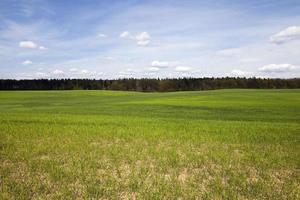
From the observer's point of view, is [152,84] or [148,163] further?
[152,84]

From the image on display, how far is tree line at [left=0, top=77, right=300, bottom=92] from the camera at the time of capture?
529 feet

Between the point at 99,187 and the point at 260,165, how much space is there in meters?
7.52

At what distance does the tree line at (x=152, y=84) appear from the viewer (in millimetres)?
161250

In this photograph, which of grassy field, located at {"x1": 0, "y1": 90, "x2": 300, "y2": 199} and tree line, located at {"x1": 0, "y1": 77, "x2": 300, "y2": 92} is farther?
tree line, located at {"x1": 0, "y1": 77, "x2": 300, "y2": 92}

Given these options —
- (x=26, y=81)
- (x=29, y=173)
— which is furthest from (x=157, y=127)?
(x=26, y=81)

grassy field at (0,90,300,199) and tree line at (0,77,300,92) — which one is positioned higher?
tree line at (0,77,300,92)

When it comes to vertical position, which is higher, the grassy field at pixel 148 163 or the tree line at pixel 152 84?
the tree line at pixel 152 84

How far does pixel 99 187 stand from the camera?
11008 millimetres

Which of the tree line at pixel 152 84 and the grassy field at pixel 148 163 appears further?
the tree line at pixel 152 84

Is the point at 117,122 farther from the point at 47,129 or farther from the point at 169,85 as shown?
the point at 169,85

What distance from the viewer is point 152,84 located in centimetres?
17925

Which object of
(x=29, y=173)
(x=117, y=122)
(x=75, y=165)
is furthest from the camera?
(x=117, y=122)

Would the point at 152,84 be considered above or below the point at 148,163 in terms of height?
above

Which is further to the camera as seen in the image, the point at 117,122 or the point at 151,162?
the point at 117,122
